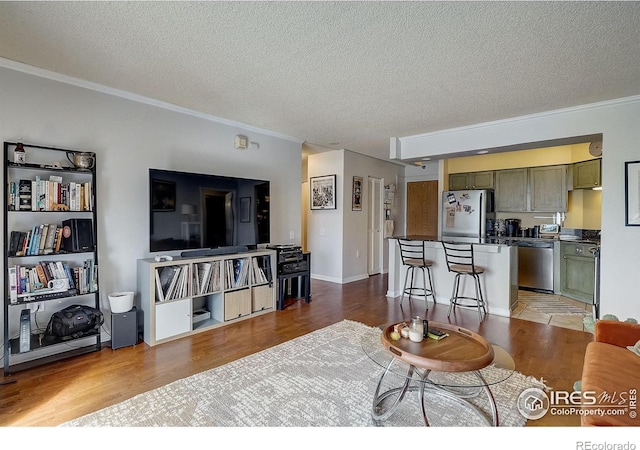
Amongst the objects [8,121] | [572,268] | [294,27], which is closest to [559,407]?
[294,27]

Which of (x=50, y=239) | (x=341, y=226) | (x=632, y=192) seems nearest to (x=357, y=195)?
(x=341, y=226)

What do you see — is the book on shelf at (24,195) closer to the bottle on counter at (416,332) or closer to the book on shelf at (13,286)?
the book on shelf at (13,286)

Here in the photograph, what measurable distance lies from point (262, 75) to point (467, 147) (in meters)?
2.87

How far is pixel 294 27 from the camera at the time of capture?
2.05 m

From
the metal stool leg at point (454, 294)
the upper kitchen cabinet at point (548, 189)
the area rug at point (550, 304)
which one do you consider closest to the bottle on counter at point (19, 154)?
the metal stool leg at point (454, 294)

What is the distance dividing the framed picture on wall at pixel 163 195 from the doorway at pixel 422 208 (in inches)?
215

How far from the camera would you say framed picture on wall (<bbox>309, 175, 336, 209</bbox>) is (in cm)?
591

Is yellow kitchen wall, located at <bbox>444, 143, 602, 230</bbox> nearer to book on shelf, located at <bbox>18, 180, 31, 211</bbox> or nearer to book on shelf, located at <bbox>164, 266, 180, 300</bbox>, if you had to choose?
book on shelf, located at <bbox>164, 266, 180, 300</bbox>

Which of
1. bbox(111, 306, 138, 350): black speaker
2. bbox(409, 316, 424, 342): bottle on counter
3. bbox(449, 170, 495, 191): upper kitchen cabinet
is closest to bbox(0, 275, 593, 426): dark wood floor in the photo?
bbox(111, 306, 138, 350): black speaker

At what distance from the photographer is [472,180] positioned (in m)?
6.32

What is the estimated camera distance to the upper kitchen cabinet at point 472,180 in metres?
6.09

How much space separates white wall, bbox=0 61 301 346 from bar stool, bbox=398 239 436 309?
104 inches
